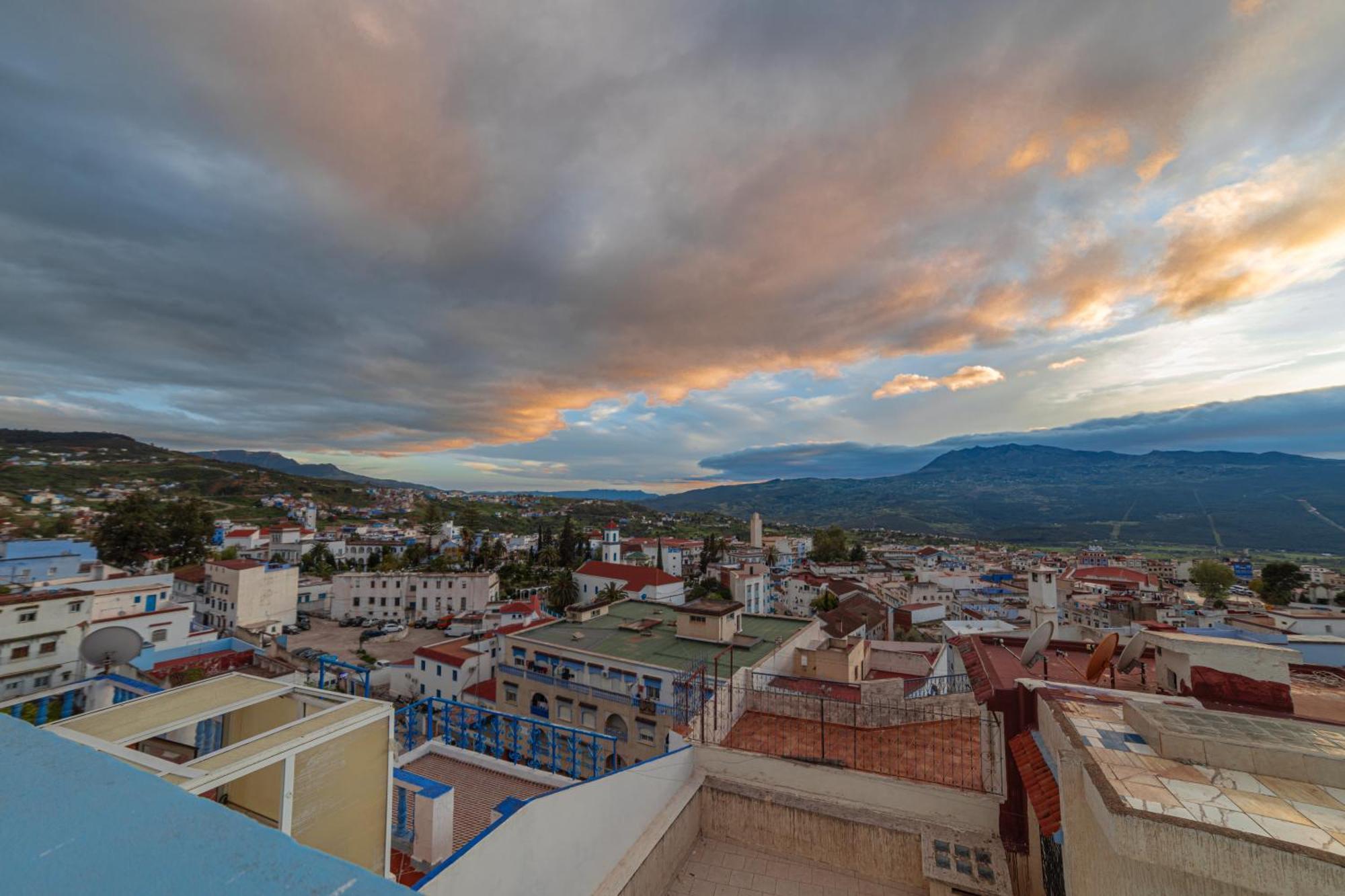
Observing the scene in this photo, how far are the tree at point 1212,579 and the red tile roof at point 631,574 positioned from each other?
5892cm

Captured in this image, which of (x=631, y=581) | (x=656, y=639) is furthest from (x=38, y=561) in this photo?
(x=631, y=581)

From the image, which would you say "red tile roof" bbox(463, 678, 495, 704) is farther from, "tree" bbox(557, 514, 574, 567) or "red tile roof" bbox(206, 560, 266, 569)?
"tree" bbox(557, 514, 574, 567)

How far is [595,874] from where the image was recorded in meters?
5.64

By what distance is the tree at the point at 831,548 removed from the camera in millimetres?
80875

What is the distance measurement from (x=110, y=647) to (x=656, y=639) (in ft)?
49.3

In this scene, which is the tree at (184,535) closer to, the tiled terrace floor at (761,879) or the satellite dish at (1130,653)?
the tiled terrace floor at (761,879)

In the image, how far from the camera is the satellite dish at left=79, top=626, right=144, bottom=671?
1063 centimetres

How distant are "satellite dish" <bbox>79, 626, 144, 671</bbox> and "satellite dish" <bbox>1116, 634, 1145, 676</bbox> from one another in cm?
1726

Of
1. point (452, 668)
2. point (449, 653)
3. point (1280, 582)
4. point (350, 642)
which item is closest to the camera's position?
point (452, 668)

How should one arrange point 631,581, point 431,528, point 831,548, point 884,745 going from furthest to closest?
point 831,548
point 431,528
point 631,581
point 884,745

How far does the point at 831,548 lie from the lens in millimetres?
80875

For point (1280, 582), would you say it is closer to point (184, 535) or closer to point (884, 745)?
point (884, 745)

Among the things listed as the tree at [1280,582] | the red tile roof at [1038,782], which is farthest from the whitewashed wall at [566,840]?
the tree at [1280,582]

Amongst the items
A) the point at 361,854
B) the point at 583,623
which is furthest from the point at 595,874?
the point at 583,623
